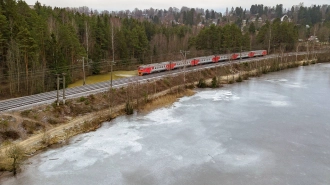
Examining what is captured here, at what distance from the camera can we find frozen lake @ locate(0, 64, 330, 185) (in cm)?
1647

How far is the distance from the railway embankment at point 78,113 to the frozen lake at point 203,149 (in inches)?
42.6

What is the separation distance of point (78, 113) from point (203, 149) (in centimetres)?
1201

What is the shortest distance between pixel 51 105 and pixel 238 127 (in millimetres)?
16068

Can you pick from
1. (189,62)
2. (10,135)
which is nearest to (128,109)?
(10,135)

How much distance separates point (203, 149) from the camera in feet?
65.7

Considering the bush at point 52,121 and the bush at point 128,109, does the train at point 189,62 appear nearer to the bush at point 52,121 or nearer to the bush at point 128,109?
the bush at point 128,109

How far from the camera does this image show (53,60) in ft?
103

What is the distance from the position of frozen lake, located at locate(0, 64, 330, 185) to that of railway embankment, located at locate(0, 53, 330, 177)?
3.55 feet

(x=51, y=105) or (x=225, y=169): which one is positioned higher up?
(x=51, y=105)

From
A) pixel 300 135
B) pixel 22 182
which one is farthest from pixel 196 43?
pixel 22 182

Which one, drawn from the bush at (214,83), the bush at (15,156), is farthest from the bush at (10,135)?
the bush at (214,83)

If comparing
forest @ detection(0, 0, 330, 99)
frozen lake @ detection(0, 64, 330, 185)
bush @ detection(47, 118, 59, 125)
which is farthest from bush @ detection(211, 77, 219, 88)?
bush @ detection(47, 118, 59, 125)

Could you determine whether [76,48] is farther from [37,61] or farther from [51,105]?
[51,105]

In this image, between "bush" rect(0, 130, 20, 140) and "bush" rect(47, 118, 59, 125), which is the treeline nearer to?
"bush" rect(47, 118, 59, 125)
